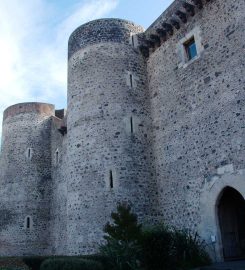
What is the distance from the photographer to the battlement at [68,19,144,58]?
15503 millimetres

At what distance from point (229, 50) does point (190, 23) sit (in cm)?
264

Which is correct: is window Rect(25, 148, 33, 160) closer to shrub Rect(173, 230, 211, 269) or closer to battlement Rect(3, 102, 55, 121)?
battlement Rect(3, 102, 55, 121)

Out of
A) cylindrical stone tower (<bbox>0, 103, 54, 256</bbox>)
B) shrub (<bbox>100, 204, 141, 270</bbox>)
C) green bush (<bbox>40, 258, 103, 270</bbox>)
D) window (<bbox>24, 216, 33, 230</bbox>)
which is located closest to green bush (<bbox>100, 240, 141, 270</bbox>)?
shrub (<bbox>100, 204, 141, 270</bbox>)

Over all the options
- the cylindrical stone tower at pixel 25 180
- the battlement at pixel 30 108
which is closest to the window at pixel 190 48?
the cylindrical stone tower at pixel 25 180

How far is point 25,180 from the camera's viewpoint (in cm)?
2084

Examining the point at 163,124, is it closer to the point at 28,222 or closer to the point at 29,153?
the point at 29,153

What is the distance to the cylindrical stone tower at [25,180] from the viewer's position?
64.7 feet

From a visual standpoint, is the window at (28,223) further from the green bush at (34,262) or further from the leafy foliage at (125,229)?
the leafy foliage at (125,229)

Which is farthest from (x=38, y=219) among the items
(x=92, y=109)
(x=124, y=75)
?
(x=124, y=75)

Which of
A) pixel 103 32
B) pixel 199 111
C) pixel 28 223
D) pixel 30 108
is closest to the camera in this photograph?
pixel 199 111

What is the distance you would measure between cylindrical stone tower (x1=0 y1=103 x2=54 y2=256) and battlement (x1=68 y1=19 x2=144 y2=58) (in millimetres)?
7442

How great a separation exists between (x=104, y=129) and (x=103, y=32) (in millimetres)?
4419

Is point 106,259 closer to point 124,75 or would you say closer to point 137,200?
point 137,200

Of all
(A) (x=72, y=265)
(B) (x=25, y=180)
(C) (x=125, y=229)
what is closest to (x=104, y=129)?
(C) (x=125, y=229)
